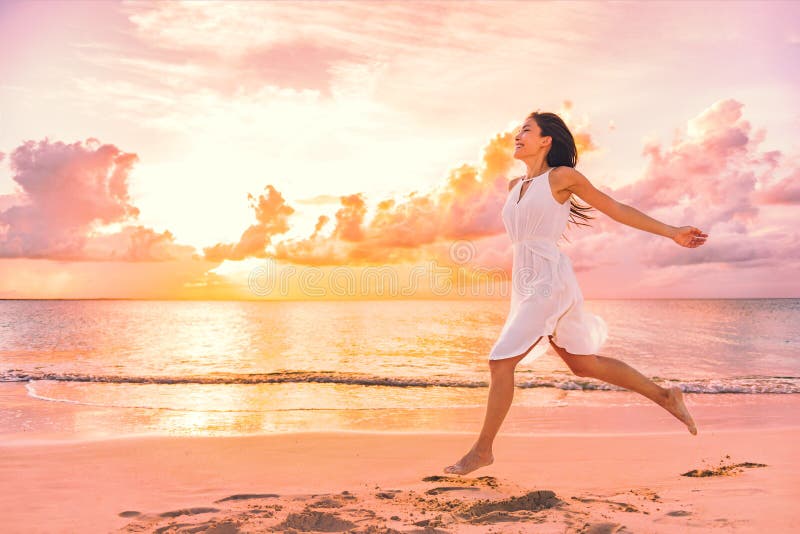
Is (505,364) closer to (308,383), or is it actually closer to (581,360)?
(581,360)

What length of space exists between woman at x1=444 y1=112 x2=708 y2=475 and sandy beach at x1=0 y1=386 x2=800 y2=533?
1.77 feet

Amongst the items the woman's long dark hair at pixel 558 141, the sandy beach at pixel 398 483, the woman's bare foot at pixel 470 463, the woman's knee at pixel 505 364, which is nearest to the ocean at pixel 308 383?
the woman's knee at pixel 505 364

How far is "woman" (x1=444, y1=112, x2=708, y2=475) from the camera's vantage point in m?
3.56

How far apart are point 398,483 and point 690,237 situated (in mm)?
2500

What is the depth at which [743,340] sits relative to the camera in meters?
24.1

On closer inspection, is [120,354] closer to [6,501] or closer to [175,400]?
[175,400]

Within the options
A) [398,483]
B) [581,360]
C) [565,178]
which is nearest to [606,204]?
[565,178]

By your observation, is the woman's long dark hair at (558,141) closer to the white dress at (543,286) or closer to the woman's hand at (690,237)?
the white dress at (543,286)

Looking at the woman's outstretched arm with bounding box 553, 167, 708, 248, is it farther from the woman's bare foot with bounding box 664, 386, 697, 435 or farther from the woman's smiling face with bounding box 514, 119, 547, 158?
the woman's bare foot with bounding box 664, 386, 697, 435

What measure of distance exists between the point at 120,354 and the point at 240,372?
6191 millimetres

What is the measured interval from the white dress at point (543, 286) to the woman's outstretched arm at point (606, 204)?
0.33ft

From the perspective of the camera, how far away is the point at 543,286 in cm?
357

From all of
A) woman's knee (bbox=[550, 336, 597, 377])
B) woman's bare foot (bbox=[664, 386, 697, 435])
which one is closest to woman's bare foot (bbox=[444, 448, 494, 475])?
woman's knee (bbox=[550, 336, 597, 377])

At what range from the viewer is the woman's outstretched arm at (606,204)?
3504 millimetres
